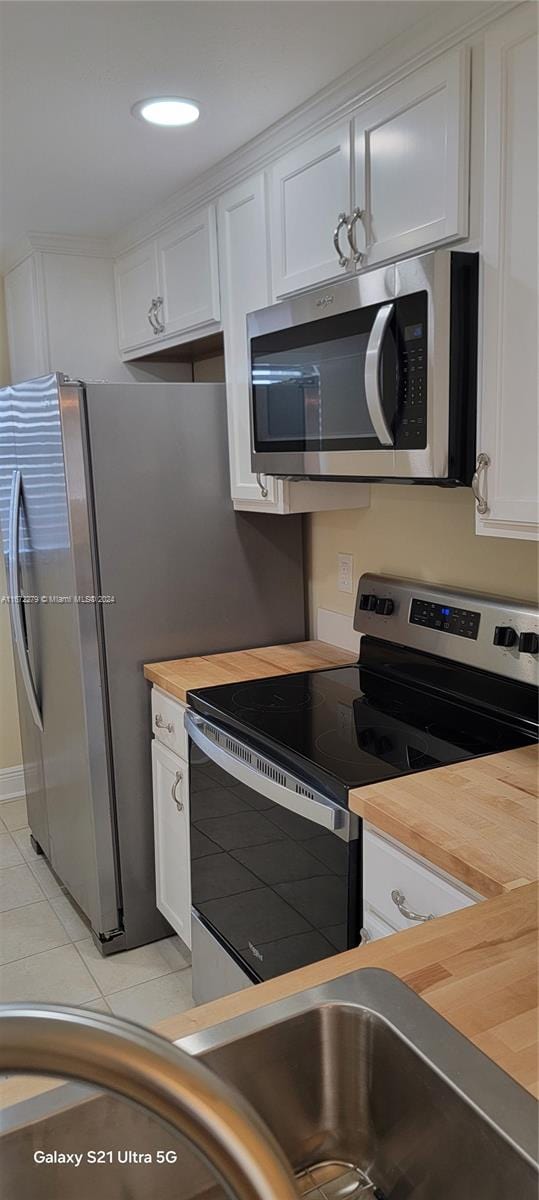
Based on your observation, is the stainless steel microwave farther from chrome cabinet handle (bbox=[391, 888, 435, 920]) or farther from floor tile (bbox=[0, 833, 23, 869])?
floor tile (bbox=[0, 833, 23, 869])

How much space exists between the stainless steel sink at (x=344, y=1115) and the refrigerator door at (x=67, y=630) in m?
1.75

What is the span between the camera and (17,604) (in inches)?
114

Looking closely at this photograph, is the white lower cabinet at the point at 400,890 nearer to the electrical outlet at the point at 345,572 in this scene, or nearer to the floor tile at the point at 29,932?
the electrical outlet at the point at 345,572

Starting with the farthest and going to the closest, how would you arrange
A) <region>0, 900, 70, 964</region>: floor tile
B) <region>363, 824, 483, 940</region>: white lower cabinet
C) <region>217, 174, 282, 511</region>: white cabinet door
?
<region>0, 900, 70, 964</region>: floor tile → <region>217, 174, 282, 511</region>: white cabinet door → <region>363, 824, 483, 940</region>: white lower cabinet

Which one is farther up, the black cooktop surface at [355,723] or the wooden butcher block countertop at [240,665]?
the black cooktop surface at [355,723]

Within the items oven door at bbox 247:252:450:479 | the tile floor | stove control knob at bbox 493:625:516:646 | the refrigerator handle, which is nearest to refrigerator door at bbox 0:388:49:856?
the refrigerator handle

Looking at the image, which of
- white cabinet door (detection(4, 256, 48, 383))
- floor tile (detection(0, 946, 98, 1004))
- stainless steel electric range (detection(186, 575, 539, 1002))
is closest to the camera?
stainless steel electric range (detection(186, 575, 539, 1002))

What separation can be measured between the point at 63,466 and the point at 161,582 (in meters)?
0.44

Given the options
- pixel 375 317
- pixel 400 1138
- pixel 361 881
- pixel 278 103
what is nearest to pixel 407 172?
pixel 375 317

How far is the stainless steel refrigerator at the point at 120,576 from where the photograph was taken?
246 cm

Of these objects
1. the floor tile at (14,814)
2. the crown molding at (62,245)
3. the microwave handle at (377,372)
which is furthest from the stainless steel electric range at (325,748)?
the crown molding at (62,245)

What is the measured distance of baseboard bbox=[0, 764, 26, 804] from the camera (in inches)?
156

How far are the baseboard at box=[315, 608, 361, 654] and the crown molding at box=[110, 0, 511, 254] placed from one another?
1266mm

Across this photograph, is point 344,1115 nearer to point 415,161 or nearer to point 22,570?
Answer: point 415,161
